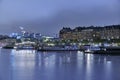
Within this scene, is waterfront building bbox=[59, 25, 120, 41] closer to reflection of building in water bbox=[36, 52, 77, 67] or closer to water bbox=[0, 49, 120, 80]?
reflection of building in water bbox=[36, 52, 77, 67]

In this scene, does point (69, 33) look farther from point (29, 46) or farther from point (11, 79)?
point (11, 79)

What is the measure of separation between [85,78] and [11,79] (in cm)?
471

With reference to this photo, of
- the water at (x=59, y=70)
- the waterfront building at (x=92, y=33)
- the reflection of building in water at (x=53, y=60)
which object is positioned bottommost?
the water at (x=59, y=70)

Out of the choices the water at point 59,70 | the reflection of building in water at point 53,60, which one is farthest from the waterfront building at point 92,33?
the water at point 59,70

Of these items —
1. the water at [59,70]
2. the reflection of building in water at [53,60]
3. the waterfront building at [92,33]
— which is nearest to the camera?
the water at [59,70]

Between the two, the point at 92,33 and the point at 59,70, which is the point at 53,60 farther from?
the point at 92,33

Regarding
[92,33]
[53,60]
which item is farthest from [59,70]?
[92,33]

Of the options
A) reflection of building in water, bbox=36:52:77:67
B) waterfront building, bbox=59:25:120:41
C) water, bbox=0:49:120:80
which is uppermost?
waterfront building, bbox=59:25:120:41

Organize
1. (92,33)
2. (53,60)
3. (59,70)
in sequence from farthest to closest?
(92,33) → (53,60) → (59,70)

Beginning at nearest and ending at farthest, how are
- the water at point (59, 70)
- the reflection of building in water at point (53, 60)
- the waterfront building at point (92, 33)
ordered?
the water at point (59, 70)
the reflection of building in water at point (53, 60)
the waterfront building at point (92, 33)

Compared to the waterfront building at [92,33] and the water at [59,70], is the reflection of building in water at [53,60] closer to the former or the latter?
the water at [59,70]

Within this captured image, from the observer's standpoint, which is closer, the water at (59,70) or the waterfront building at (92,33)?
the water at (59,70)

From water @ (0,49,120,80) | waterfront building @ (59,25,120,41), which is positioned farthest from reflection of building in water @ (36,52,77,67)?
waterfront building @ (59,25,120,41)

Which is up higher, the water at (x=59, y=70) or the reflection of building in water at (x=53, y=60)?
the reflection of building in water at (x=53, y=60)
